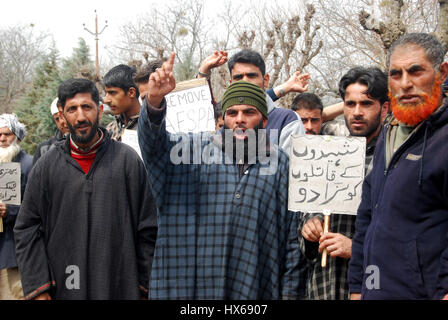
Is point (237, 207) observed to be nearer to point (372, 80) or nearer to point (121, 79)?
Result: point (372, 80)

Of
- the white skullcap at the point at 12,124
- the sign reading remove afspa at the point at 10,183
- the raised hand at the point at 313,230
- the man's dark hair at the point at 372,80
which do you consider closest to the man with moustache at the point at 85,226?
the sign reading remove afspa at the point at 10,183

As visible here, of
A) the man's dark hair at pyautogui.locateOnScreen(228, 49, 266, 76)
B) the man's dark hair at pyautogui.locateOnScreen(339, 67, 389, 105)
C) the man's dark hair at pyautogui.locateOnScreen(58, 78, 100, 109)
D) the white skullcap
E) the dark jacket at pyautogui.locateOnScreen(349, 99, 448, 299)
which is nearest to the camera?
the dark jacket at pyautogui.locateOnScreen(349, 99, 448, 299)

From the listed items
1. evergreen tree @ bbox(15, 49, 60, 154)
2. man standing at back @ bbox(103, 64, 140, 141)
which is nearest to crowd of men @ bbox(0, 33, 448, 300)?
man standing at back @ bbox(103, 64, 140, 141)

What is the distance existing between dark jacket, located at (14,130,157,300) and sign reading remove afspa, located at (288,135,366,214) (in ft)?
3.46

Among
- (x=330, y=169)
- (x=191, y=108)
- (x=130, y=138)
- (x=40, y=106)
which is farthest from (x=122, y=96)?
(x=40, y=106)

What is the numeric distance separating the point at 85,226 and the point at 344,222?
5.18 ft

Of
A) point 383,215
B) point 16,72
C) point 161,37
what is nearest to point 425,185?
point 383,215

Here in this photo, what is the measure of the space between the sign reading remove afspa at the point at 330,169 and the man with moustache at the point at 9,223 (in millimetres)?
2667

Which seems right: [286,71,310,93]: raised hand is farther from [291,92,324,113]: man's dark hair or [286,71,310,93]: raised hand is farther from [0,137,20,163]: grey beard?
[0,137,20,163]: grey beard

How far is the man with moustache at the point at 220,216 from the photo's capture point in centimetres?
274

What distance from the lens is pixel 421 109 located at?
252 cm

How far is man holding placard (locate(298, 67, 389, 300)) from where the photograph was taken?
2.86 m

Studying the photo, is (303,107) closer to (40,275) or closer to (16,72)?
(40,275)

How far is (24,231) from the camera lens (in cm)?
321
